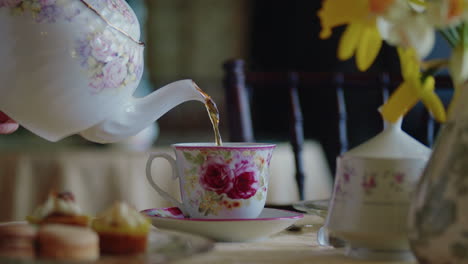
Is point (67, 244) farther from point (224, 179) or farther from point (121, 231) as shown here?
point (224, 179)

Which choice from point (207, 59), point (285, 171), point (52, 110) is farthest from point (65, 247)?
point (207, 59)

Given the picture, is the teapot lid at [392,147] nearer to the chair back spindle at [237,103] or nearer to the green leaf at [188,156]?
the green leaf at [188,156]

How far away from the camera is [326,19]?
49cm

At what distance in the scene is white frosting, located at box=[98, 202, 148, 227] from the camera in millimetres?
544

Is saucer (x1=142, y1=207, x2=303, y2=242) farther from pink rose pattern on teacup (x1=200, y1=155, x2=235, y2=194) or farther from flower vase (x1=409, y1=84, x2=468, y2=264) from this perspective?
flower vase (x1=409, y1=84, x2=468, y2=264)

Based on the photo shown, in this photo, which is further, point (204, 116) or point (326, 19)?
point (204, 116)

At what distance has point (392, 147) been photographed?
568mm

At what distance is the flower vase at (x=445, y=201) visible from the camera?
1.48 ft

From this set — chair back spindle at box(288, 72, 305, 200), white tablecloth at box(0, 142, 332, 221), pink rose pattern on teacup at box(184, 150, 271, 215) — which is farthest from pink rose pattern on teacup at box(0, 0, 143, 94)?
white tablecloth at box(0, 142, 332, 221)

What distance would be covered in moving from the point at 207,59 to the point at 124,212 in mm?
4902

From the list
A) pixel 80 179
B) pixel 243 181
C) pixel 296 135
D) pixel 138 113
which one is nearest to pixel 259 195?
pixel 243 181

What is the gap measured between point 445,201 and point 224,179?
276mm

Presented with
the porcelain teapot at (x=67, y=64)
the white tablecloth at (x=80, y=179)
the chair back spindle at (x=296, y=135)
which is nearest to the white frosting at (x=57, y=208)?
the porcelain teapot at (x=67, y=64)

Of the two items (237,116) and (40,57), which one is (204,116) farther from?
(40,57)
